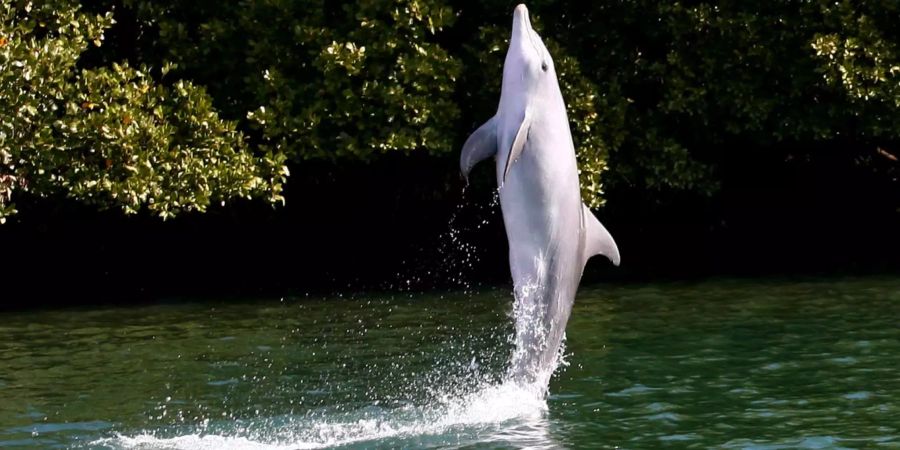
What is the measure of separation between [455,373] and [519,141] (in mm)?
5501

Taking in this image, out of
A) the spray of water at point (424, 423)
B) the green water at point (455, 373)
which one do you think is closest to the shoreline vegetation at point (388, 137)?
the green water at point (455, 373)

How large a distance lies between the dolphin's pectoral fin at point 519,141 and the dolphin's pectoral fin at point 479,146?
23cm

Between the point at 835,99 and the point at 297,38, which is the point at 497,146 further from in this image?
the point at 835,99

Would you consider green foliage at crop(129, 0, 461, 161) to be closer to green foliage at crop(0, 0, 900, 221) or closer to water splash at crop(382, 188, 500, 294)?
green foliage at crop(0, 0, 900, 221)

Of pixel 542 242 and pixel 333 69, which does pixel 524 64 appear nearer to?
pixel 542 242

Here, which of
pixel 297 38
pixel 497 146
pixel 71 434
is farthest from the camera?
pixel 297 38

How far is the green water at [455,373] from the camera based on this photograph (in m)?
13.5

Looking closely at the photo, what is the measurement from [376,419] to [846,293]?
1004cm

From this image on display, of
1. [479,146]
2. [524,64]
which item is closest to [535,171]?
[479,146]

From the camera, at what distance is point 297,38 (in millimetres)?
24797

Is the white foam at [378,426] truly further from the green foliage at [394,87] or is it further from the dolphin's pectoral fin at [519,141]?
the green foliage at [394,87]

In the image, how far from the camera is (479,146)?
1256 centimetres

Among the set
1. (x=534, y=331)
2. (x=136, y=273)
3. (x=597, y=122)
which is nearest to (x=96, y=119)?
(x=136, y=273)

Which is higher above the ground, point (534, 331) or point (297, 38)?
point (297, 38)
